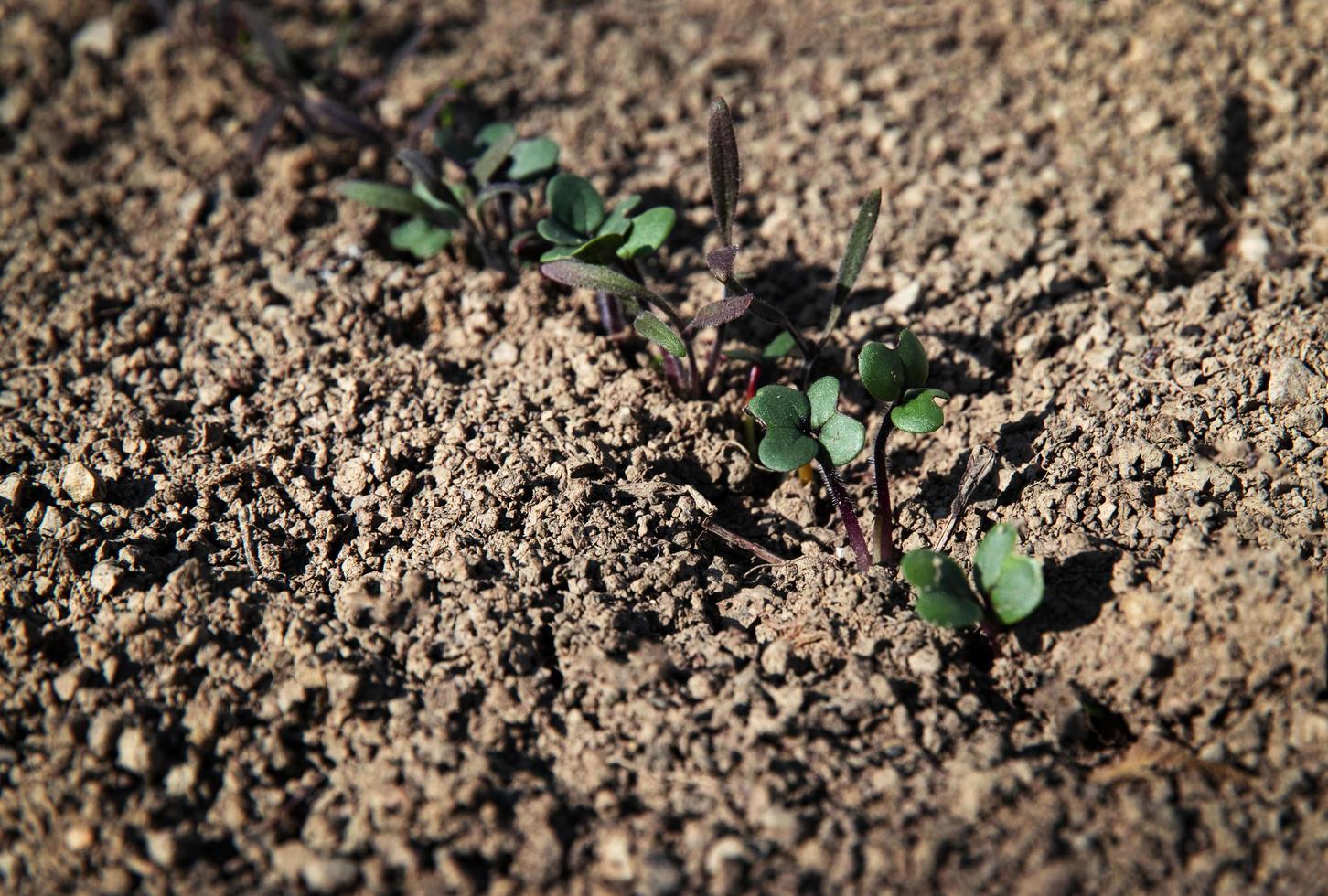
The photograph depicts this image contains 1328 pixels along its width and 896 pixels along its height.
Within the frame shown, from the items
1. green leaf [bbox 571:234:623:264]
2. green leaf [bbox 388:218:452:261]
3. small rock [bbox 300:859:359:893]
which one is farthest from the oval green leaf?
small rock [bbox 300:859:359:893]

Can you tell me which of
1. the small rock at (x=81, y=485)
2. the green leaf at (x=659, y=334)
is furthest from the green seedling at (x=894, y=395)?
the small rock at (x=81, y=485)

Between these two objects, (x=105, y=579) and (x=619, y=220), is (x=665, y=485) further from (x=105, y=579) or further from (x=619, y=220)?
(x=105, y=579)

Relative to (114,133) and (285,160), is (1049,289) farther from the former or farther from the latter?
(114,133)

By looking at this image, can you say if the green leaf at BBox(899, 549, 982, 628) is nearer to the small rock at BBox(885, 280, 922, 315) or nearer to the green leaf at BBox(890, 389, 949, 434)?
the green leaf at BBox(890, 389, 949, 434)

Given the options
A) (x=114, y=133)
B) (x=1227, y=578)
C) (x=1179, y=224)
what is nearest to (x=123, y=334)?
(x=114, y=133)

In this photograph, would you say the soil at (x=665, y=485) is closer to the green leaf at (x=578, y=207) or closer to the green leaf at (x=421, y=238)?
A: the green leaf at (x=421, y=238)

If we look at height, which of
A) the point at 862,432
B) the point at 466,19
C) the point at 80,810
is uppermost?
the point at 466,19
